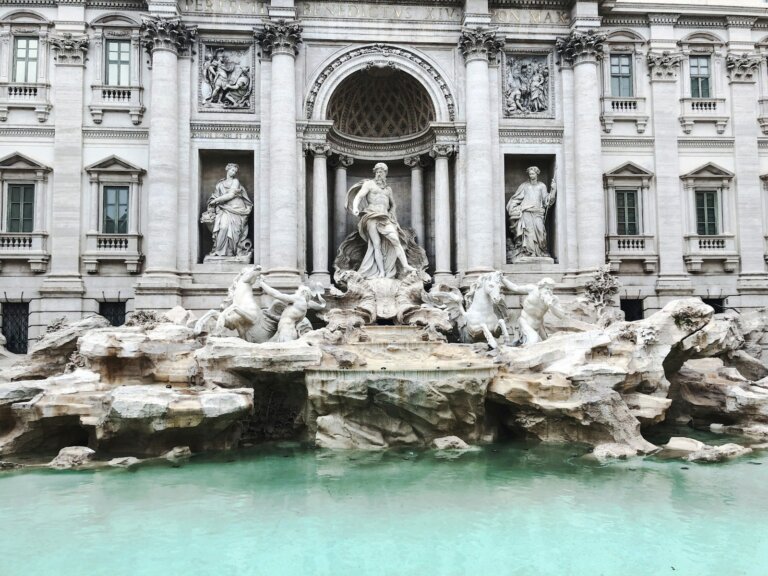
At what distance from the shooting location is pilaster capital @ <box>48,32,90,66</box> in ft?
62.5

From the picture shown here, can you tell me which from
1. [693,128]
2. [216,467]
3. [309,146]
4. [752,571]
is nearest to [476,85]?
[309,146]

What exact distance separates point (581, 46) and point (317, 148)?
932 cm

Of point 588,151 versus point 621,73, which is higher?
point 621,73

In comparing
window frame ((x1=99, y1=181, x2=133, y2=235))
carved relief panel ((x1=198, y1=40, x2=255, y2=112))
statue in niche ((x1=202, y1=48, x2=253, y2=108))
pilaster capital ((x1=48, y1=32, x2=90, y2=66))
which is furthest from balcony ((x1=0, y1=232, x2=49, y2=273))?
statue in niche ((x1=202, y1=48, x2=253, y2=108))

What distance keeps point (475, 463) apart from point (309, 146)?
12151 mm

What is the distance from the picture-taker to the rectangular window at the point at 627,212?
2058cm

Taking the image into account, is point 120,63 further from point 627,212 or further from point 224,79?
point 627,212

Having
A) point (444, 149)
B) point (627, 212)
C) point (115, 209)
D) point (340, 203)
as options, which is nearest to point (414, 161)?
point (444, 149)

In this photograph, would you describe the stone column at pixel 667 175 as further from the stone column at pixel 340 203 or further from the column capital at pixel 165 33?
the column capital at pixel 165 33

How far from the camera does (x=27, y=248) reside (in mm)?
18875

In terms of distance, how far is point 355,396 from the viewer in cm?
1173

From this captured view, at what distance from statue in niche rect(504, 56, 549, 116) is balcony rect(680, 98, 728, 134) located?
16.1 feet

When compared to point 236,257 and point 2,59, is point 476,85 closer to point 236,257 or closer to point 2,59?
point 236,257

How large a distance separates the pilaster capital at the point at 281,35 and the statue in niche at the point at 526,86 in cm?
715
